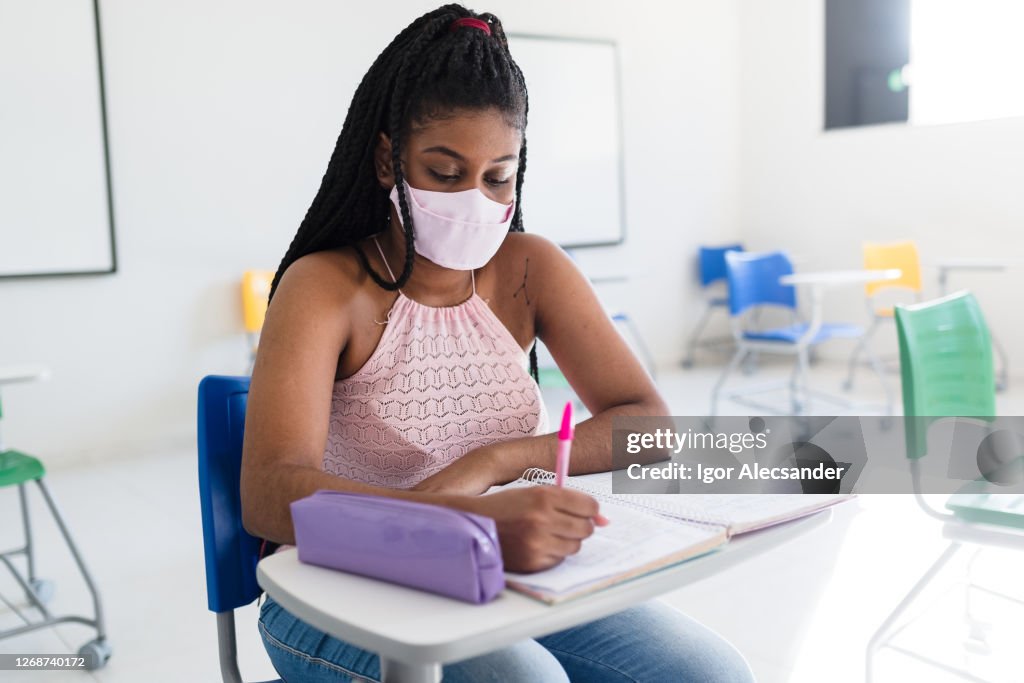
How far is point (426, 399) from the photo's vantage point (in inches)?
47.5

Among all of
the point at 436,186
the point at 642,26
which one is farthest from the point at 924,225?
the point at 436,186

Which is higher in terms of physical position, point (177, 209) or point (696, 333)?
point (177, 209)

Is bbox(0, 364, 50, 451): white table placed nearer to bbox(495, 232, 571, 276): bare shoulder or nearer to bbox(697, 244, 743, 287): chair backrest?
bbox(495, 232, 571, 276): bare shoulder

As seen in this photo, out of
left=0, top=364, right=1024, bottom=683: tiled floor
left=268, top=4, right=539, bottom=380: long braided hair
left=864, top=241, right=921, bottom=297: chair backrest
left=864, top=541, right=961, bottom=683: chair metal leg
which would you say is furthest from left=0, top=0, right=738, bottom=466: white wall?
left=864, top=541, right=961, bottom=683: chair metal leg

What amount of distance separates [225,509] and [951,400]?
1.51 meters

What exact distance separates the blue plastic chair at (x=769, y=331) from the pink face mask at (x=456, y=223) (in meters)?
3.57

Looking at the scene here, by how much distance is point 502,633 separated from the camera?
2.12 feet

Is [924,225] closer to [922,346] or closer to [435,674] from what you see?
[922,346]

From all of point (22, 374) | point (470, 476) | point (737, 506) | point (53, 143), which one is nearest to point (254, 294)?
point (53, 143)

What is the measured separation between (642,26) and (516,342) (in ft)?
18.2

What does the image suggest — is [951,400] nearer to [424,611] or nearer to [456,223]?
[456,223]

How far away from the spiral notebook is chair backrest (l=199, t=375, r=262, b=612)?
0.45 metres

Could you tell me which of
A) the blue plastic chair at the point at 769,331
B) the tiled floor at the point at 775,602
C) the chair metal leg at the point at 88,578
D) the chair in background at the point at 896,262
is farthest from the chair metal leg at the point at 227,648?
the chair in background at the point at 896,262

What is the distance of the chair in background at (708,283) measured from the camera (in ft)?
21.9
